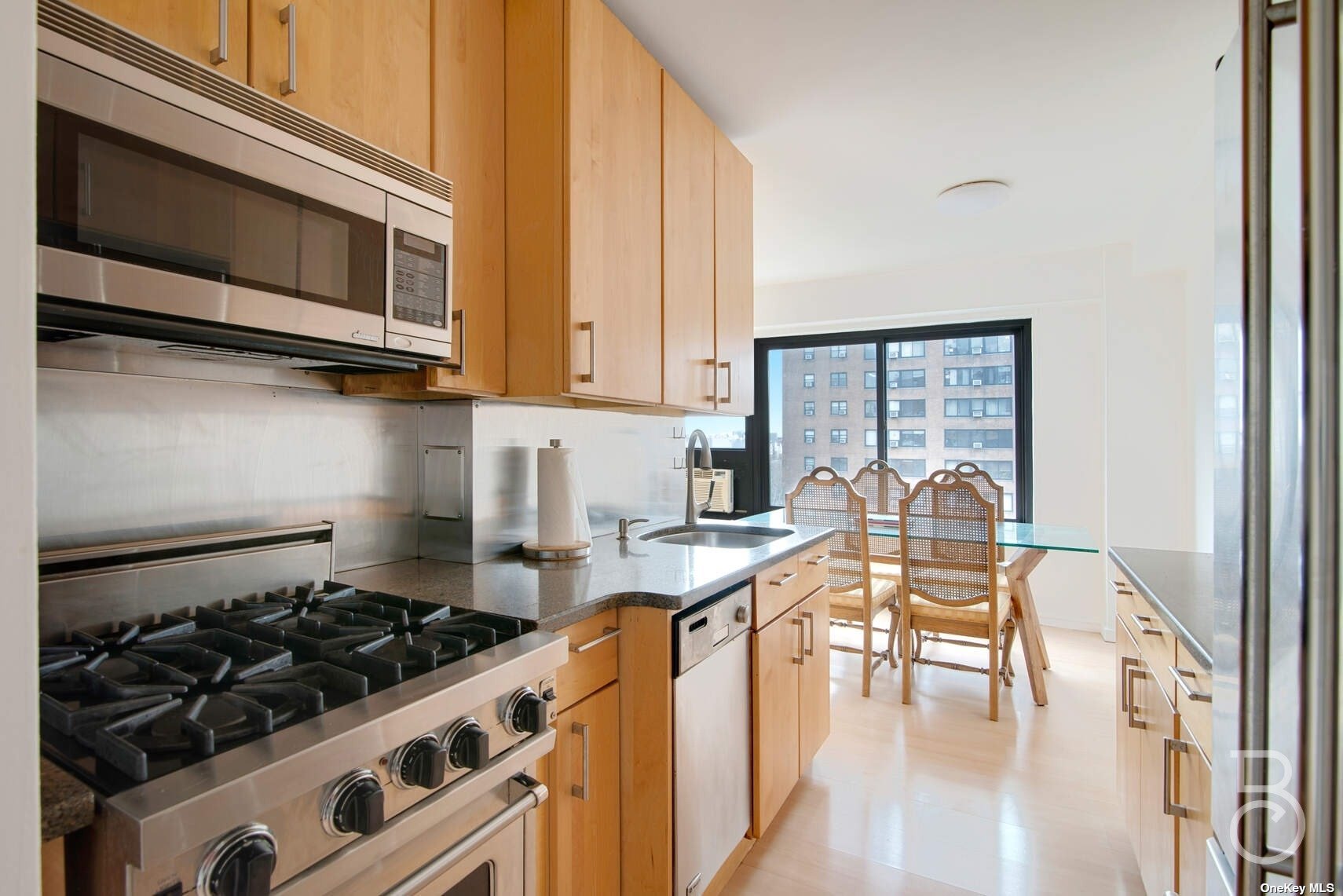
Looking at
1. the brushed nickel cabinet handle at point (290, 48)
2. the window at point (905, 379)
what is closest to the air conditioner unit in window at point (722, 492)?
the window at point (905, 379)

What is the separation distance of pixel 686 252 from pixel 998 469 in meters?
3.39

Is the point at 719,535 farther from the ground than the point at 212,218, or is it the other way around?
the point at 212,218

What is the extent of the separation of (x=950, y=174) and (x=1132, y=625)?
2.07 metres

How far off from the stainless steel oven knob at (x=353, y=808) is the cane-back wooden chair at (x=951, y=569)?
2.73m

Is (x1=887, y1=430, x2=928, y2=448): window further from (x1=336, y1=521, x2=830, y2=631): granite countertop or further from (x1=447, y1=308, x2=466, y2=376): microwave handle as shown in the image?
(x1=447, y1=308, x2=466, y2=376): microwave handle

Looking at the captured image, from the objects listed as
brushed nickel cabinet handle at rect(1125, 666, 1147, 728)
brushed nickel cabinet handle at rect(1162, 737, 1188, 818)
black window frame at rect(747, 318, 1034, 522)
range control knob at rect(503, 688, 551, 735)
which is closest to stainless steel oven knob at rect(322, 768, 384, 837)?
range control knob at rect(503, 688, 551, 735)

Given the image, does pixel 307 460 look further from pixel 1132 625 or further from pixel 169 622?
pixel 1132 625

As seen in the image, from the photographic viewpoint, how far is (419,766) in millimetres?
860

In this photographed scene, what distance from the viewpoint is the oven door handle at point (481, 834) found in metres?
0.88

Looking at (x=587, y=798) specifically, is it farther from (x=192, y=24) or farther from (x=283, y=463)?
(x=192, y=24)

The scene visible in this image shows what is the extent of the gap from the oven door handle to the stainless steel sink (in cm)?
138

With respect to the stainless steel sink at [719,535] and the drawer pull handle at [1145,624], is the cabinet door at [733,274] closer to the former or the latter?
the stainless steel sink at [719,535]

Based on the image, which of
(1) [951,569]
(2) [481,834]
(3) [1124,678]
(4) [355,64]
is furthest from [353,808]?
(1) [951,569]

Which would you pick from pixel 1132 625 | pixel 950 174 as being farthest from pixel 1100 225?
pixel 1132 625
